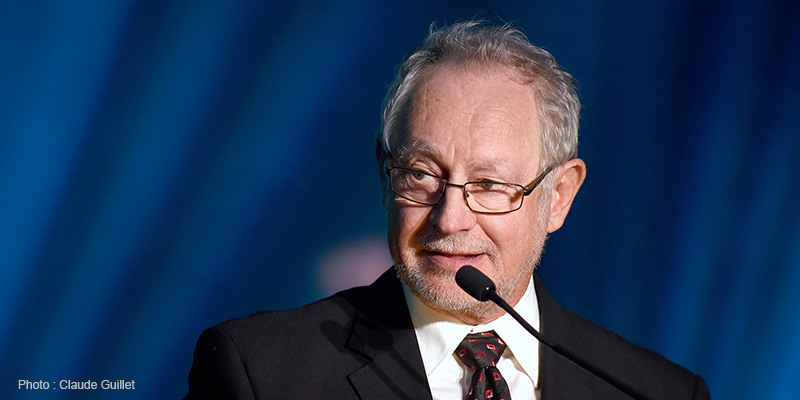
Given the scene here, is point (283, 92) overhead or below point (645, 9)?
below

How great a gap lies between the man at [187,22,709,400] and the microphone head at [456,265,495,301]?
0.74 feet

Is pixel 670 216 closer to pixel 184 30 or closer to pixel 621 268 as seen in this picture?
pixel 621 268

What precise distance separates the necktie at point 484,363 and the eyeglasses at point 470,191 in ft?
1.00

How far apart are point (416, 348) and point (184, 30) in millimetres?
1178

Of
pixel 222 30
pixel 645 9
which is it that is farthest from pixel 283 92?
pixel 645 9

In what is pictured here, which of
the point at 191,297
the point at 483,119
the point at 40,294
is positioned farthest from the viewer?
the point at 191,297

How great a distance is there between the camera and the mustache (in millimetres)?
1548

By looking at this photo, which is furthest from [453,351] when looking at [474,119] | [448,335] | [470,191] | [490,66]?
[490,66]

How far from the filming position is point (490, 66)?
167 cm

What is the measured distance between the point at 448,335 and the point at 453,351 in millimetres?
37

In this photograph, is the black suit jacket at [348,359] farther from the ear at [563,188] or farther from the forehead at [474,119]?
the forehead at [474,119]

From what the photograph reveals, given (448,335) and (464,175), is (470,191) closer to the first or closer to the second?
(464,175)

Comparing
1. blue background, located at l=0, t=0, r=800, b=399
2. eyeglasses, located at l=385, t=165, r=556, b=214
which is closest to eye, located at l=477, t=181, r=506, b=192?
eyeglasses, located at l=385, t=165, r=556, b=214

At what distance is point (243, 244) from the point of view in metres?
2.20
